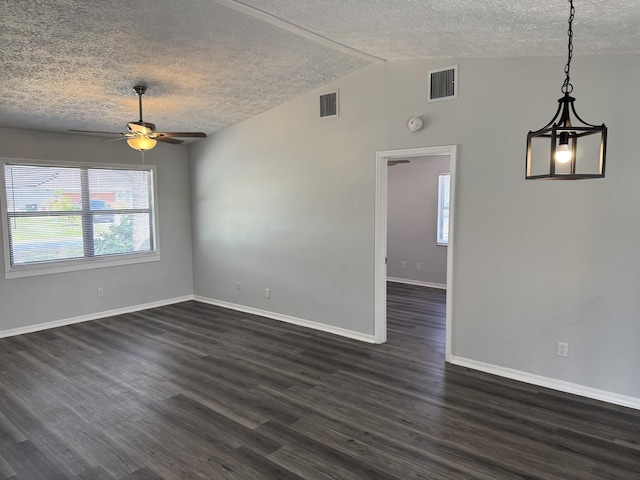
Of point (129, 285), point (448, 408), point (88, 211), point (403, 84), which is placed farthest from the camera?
point (129, 285)

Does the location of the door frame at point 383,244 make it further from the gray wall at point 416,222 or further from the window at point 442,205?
the window at point 442,205

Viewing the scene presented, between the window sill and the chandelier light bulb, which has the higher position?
the chandelier light bulb

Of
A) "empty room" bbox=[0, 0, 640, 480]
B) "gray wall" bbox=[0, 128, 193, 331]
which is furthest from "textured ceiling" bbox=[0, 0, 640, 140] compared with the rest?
"gray wall" bbox=[0, 128, 193, 331]

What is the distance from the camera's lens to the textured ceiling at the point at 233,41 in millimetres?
2625

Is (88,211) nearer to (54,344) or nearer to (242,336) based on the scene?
(54,344)

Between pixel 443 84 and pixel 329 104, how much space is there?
53.4 inches

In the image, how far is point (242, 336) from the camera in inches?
196

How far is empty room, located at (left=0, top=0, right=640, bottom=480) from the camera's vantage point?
8.83 feet

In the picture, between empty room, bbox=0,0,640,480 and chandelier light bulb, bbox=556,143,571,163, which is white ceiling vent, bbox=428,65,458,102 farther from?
chandelier light bulb, bbox=556,143,571,163

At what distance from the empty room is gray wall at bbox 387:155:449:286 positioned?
1.72m

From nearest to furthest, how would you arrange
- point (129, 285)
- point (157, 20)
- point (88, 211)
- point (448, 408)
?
A: point (157, 20)
point (448, 408)
point (88, 211)
point (129, 285)

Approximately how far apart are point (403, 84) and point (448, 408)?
3039mm

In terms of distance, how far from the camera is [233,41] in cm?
340

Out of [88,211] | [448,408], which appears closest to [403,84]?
[448,408]
